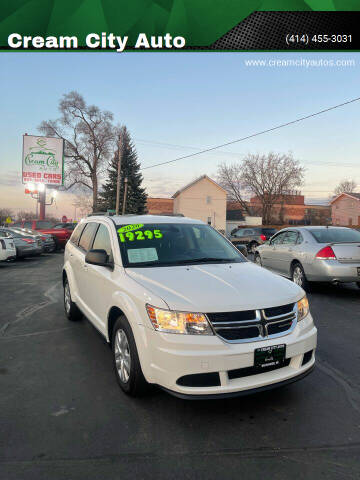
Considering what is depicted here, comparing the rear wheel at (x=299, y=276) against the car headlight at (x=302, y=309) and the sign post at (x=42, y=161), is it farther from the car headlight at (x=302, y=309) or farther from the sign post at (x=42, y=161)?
the sign post at (x=42, y=161)

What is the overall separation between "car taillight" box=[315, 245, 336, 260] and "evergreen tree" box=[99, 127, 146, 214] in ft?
137

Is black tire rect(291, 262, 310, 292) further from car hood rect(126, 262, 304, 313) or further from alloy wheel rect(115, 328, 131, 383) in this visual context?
alloy wheel rect(115, 328, 131, 383)

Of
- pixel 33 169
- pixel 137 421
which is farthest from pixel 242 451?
pixel 33 169

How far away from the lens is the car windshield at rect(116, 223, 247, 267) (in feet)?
12.2

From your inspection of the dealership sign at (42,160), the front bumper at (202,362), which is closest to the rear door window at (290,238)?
the front bumper at (202,362)

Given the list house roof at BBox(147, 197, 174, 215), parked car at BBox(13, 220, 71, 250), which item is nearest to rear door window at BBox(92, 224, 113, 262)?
parked car at BBox(13, 220, 71, 250)

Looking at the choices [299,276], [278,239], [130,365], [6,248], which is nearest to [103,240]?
[130,365]

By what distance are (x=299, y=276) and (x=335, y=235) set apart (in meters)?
1.24

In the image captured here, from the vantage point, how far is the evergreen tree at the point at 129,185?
159 feet

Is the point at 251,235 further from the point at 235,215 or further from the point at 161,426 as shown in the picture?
the point at 235,215

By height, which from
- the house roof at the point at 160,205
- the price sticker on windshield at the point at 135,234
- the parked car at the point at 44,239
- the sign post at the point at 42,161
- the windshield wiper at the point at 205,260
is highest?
the sign post at the point at 42,161

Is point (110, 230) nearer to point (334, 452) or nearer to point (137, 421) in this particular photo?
point (137, 421)

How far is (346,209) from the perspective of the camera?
60.9 m

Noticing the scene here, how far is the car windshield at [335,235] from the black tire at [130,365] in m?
5.82
